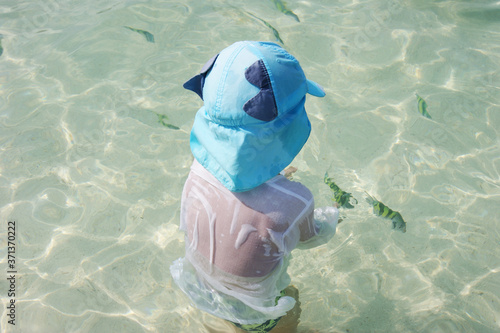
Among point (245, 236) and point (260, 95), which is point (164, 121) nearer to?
point (245, 236)

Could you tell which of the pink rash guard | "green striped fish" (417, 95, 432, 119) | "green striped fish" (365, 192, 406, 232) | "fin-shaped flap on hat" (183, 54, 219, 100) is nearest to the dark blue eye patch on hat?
"fin-shaped flap on hat" (183, 54, 219, 100)

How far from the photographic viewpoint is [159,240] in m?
3.82

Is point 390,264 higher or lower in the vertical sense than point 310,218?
lower

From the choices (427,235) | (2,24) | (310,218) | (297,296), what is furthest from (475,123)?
(2,24)

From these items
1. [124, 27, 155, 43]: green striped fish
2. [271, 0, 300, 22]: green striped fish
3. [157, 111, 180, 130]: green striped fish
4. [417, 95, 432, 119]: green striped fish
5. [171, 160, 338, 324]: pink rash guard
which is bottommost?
[157, 111, 180, 130]: green striped fish

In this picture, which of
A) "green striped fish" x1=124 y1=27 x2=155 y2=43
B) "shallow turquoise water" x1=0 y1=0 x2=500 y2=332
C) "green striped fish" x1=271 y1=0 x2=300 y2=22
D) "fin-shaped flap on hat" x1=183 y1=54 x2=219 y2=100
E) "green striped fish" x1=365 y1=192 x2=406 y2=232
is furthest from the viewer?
"green striped fish" x1=271 y1=0 x2=300 y2=22

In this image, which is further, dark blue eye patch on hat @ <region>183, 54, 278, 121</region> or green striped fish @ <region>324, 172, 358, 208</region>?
green striped fish @ <region>324, 172, 358, 208</region>

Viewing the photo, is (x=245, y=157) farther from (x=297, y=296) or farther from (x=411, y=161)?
(x=411, y=161)

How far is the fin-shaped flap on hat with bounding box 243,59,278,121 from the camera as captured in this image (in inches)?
80.7

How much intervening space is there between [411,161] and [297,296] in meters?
1.96

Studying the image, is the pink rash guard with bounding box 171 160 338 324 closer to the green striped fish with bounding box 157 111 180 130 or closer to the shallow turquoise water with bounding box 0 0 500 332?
the shallow turquoise water with bounding box 0 0 500 332

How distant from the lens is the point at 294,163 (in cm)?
441

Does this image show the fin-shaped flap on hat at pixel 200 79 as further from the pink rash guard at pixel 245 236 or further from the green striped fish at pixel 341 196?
the green striped fish at pixel 341 196

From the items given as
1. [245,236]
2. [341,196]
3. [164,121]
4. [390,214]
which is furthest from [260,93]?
[164,121]
